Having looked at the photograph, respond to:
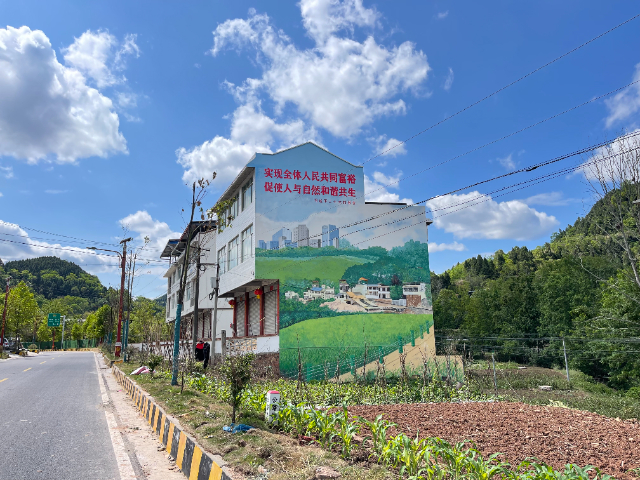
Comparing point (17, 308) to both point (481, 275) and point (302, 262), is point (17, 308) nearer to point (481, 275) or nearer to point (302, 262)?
point (302, 262)

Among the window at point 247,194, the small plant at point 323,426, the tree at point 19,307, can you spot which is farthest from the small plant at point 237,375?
the tree at point 19,307

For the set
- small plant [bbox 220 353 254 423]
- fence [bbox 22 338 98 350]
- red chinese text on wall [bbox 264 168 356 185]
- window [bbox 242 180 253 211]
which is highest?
red chinese text on wall [bbox 264 168 356 185]

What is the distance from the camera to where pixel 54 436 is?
26.7ft

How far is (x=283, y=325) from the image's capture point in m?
23.3

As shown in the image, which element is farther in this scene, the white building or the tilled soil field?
the white building

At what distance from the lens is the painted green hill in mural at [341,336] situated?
23.1 metres

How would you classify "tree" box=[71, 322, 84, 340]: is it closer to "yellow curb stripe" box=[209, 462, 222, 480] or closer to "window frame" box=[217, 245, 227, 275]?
"window frame" box=[217, 245, 227, 275]

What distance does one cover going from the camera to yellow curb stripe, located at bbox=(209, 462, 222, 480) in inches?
197

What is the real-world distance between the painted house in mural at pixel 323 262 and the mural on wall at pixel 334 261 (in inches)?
2.1

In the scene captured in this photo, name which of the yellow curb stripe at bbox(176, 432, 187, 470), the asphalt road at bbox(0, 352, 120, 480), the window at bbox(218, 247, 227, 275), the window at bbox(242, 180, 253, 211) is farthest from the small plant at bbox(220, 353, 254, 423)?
the window at bbox(218, 247, 227, 275)

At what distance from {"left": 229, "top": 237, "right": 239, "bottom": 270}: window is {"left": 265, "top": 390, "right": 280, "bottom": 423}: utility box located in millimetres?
19247

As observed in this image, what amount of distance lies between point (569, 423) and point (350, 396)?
5434 mm

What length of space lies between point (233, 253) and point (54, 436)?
64.0ft

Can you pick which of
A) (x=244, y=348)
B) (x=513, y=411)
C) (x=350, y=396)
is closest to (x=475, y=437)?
(x=513, y=411)
